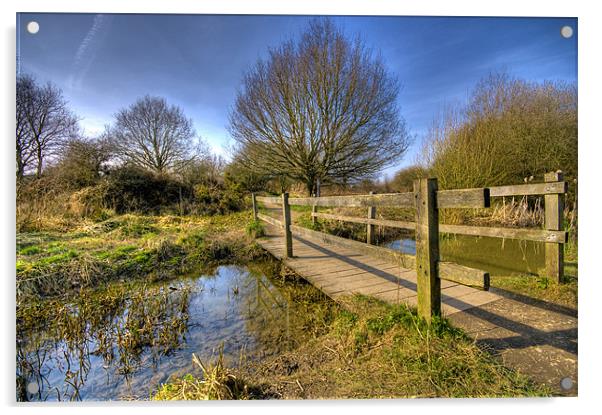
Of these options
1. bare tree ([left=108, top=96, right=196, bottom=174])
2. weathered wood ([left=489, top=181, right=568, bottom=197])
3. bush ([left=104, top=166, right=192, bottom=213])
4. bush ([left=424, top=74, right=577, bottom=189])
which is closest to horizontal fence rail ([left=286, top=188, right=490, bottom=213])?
bush ([left=424, top=74, right=577, bottom=189])

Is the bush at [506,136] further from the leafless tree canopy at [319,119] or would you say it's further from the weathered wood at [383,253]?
the leafless tree canopy at [319,119]

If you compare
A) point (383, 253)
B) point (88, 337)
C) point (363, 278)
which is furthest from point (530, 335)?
point (88, 337)

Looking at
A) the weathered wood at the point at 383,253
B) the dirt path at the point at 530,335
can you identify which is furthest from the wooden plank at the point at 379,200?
the dirt path at the point at 530,335

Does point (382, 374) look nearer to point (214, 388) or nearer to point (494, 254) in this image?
point (214, 388)

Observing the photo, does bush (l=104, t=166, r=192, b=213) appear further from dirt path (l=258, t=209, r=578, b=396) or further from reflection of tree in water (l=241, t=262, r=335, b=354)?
dirt path (l=258, t=209, r=578, b=396)

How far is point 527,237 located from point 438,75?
1941mm

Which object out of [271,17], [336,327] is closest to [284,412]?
[336,327]

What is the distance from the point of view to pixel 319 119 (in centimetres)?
884

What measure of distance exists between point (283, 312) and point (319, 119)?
712 cm

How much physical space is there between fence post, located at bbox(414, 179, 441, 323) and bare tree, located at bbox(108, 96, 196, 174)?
314 centimetres

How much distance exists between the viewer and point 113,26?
203 centimetres

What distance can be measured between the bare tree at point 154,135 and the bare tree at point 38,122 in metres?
Result: 0.69

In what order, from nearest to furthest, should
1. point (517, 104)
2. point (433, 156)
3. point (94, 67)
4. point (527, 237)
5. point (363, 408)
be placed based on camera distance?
1. point (363, 408)
2. point (94, 67)
3. point (527, 237)
4. point (517, 104)
5. point (433, 156)
